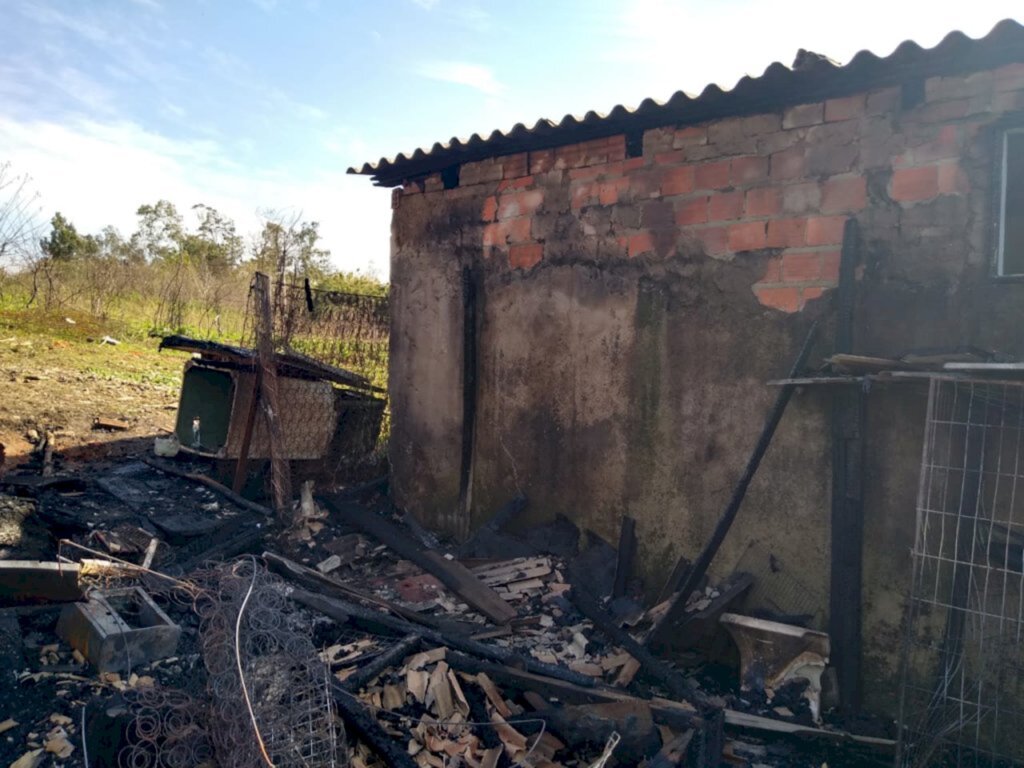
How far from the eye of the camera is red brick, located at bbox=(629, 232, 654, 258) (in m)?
5.61

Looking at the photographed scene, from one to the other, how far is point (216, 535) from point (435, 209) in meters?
3.76

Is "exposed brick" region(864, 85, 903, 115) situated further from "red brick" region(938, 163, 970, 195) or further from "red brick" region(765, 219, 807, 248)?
"red brick" region(765, 219, 807, 248)

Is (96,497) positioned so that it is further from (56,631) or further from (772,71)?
(772,71)

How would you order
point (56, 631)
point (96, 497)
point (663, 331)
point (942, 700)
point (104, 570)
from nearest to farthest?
point (942, 700)
point (56, 631)
point (104, 570)
point (663, 331)
point (96, 497)

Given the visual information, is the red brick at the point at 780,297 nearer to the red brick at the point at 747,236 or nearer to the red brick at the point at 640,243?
the red brick at the point at 747,236

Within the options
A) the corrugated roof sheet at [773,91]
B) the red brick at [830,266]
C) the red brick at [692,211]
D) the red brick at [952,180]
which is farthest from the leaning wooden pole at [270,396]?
the red brick at [952,180]

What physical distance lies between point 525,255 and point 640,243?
1184mm

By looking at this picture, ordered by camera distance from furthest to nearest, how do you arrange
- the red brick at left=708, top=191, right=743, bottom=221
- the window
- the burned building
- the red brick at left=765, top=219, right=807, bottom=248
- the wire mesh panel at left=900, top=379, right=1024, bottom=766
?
the red brick at left=708, top=191, right=743, bottom=221
the red brick at left=765, top=219, right=807, bottom=248
the burned building
the window
the wire mesh panel at left=900, top=379, right=1024, bottom=766

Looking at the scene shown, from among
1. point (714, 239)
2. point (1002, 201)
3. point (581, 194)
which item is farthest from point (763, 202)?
point (581, 194)

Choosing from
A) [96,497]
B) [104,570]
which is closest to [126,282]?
[96,497]

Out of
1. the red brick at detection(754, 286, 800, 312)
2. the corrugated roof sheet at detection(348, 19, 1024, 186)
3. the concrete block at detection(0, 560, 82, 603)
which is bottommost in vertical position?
the concrete block at detection(0, 560, 82, 603)

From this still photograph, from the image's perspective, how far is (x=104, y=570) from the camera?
5.09 m

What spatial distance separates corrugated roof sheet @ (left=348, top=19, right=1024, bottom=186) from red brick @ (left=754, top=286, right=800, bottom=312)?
1270 millimetres

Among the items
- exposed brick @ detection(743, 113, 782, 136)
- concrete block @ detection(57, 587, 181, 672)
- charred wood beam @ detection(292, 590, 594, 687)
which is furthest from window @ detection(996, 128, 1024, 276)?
concrete block @ detection(57, 587, 181, 672)
